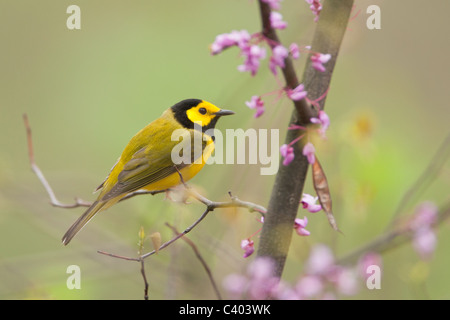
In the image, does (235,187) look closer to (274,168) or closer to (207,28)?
(274,168)

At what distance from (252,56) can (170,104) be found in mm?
→ 2798

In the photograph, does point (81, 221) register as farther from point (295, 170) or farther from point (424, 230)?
point (424, 230)

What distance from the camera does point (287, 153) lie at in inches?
63.4

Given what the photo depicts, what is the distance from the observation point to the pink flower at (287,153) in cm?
158

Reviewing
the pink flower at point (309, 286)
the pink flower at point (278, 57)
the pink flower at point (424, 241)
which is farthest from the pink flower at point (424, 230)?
the pink flower at point (278, 57)

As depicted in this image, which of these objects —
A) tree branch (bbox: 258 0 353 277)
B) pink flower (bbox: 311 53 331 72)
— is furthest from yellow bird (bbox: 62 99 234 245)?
pink flower (bbox: 311 53 331 72)

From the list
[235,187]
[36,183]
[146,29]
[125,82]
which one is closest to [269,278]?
[235,187]

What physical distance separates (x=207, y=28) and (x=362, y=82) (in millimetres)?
1532

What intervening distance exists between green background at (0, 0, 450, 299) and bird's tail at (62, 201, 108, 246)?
0.20ft

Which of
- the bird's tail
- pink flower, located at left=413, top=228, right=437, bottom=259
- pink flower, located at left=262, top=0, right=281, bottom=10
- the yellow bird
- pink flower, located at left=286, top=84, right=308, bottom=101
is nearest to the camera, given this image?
pink flower, located at left=262, top=0, right=281, bottom=10

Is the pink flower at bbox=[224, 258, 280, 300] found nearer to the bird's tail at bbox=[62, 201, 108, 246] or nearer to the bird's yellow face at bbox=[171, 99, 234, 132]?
the bird's tail at bbox=[62, 201, 108, 246]

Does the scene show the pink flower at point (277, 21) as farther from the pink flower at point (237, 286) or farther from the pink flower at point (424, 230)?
the pink flower at point (424, 230)

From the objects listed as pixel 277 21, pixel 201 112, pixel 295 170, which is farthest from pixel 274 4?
pixel 201 112

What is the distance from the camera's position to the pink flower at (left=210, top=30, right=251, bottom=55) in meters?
1.25
